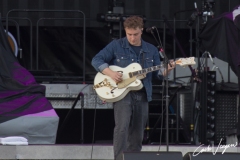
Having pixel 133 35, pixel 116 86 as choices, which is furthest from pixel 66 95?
pixel 133 35

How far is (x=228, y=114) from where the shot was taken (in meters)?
12.2

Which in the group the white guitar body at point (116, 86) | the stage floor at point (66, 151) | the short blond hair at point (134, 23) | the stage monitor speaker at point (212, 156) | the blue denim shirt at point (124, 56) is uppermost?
the short blond hair at point (134, 23)

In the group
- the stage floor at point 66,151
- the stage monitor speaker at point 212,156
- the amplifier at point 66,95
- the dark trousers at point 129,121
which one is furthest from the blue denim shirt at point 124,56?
the amplifier at point 66,95

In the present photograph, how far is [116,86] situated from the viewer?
30.7 ft

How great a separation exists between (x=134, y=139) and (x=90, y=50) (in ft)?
17.0

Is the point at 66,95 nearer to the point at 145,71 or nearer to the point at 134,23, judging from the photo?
the point at 145,71

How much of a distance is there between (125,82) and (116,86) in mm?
122

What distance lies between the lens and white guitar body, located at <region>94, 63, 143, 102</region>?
923 centimetres

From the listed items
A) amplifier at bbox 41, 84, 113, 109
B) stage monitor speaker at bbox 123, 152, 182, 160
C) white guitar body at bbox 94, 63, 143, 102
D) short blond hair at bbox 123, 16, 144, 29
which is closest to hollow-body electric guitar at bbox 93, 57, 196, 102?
white guitar body at bbox 94, 63, 143, 102

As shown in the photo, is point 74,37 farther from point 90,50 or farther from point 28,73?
point 28,73

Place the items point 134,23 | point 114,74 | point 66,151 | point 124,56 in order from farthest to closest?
1. point 66,151
2. point 124,56
3. point 114,74
4. point 134,23

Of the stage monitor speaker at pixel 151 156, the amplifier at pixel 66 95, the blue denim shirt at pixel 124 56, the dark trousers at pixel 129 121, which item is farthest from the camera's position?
the amplifier at pixel 66 95

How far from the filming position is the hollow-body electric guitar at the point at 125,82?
924 centimetres

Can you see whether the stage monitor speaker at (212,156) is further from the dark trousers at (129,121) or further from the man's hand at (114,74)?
the man's hand at (114,74)
